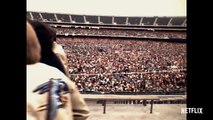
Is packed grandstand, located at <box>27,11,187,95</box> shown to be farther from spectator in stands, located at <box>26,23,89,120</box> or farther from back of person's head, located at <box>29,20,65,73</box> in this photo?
spectator in stands, located at <box>26,23,89,120</box>

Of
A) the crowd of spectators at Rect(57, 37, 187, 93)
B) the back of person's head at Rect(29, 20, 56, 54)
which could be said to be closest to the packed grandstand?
the crowd of spectators at Rect(57, 37, 187, 93)

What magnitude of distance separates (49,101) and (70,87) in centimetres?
9

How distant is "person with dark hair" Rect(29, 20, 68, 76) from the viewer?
0.70 metres

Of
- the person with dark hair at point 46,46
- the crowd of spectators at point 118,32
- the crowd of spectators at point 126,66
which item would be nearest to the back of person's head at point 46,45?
the person with dark hair at point 46,46

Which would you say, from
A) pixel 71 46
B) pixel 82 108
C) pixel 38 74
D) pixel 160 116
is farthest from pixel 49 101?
pixel 71 46

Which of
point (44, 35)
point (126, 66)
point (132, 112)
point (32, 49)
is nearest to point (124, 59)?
point (126, 66)

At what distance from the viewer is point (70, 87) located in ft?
1.89

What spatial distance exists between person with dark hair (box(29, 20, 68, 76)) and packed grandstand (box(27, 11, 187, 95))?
72 cm

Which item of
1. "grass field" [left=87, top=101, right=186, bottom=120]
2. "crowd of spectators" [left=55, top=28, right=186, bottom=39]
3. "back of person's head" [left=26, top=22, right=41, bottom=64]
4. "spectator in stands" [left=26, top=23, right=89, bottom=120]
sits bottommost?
"grass field" [left=87, top=101, right=186, bottom=120]

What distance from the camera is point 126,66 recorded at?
1709 mm

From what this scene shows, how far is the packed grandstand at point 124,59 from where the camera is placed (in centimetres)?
162

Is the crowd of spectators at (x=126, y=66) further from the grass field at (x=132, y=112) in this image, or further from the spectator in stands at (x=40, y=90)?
the spectator in stands at (x=40, y=90)

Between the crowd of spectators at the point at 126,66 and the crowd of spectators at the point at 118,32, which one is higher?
the crowd of spectators at the point at 118,32
